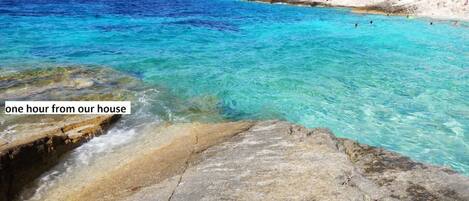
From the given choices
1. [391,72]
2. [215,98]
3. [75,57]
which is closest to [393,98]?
[391,72]

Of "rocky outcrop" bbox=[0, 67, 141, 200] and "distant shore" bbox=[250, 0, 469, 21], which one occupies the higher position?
"distant shore" bbox=[250, 0, 469, 21]

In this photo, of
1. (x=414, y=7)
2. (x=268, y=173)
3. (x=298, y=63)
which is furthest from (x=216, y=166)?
(x=414, y=7)

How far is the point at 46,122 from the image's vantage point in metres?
12.7

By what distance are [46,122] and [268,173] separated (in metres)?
8.12

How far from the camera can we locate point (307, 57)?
27656 mm

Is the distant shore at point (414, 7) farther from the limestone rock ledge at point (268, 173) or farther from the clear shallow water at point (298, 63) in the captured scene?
the limestone rock ledge at point (268, 173)

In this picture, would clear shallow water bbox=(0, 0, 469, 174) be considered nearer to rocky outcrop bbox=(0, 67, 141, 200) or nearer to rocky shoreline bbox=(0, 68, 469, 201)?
rocky outcrop bbox=(0, 67, 141, 200)

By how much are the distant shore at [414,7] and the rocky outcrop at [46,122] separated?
→ 4742cm

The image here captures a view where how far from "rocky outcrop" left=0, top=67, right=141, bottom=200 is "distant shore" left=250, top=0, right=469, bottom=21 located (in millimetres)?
47415
